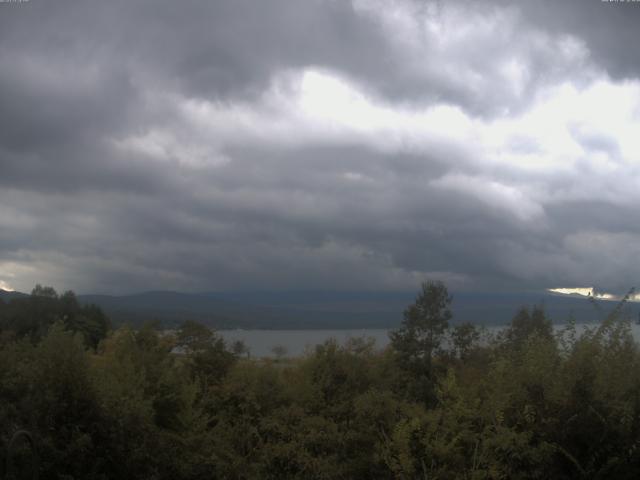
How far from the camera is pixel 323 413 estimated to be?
12.9 meters

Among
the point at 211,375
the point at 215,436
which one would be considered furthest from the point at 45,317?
the point at 215,436

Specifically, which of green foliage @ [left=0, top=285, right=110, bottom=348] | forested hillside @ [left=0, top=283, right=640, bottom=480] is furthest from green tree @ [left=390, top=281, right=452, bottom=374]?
green foliage @ [left=0, top=285, right=110, bottom=348]

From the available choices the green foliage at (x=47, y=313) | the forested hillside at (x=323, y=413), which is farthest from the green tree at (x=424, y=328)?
the green foliage at (x=47, y=313)

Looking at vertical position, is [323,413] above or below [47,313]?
below

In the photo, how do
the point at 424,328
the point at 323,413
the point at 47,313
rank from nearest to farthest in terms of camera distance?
the point at 323,413
the point at 424,328
the point at 47,313

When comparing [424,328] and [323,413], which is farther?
[424,328]

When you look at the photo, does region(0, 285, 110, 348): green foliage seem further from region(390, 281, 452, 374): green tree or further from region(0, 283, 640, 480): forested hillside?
region(0, 283, 640, 480): forested hillside

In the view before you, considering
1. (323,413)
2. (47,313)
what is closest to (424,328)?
(323,413)

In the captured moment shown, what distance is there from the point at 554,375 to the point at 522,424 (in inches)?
37.8

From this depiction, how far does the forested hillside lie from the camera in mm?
9914

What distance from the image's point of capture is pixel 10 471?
26.8ft

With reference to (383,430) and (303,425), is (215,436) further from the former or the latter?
(383,430)

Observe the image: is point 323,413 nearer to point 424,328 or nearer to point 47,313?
point 424,328

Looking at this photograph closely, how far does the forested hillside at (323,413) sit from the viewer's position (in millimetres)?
9914
